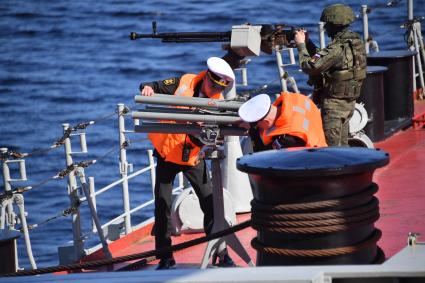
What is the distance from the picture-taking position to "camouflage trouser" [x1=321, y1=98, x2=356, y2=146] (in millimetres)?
8961

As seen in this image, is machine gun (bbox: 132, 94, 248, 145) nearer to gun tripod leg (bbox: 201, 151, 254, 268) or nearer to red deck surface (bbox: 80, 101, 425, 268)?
gun tripod leg (bbox: 201, 151, 254, 268)

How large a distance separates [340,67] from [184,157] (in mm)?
1418

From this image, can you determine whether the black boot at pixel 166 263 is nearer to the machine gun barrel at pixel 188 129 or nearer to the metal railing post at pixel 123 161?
the machine gun barrel at pixel 188 129

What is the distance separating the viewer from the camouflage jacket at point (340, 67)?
8.77 meters

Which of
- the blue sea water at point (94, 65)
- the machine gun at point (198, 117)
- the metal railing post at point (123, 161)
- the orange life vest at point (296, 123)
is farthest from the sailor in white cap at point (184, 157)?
the blue sea water at point (94, 65)

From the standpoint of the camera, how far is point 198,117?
7.41 metres

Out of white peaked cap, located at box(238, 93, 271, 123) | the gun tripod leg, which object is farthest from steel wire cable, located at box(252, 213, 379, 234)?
the gun tripod leg

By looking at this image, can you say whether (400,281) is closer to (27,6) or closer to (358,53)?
(358,53)

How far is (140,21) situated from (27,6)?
6.12 meters

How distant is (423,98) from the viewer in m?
14.4

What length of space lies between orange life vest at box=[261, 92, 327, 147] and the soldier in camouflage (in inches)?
56.1

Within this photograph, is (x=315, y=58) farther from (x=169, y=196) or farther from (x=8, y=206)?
(x=8, y=206)

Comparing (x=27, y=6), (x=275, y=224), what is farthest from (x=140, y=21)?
(x=275, y=224)

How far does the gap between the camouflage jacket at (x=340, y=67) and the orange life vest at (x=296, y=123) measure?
144cm
